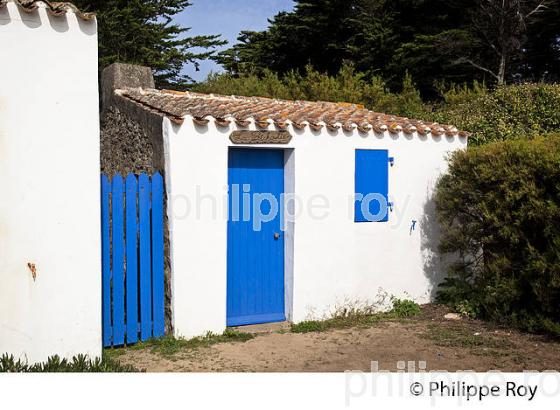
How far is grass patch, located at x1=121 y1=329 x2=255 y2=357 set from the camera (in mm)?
6086

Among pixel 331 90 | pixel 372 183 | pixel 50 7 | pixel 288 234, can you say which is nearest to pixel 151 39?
pixel 331 90

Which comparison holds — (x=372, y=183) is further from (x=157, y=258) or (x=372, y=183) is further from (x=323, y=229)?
(x=157, y=258)

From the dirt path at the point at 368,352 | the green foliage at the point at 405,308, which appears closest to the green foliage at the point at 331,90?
the green foliage at the point at 405,308

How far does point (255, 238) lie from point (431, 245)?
2.92 metres

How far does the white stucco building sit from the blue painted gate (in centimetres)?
20

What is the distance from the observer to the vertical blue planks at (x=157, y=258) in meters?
6.41

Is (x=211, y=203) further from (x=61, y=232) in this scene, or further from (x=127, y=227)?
(x=61, y=232)

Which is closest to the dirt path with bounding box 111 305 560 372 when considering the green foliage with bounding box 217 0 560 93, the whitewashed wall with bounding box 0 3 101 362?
the whitewashed wall with bounding box 0 3 101 362

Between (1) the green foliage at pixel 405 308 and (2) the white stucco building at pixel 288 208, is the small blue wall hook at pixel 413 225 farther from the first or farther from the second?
(1) the green foliage at pixel 405 308

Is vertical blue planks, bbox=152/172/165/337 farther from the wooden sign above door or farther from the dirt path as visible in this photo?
the wooden sign above door

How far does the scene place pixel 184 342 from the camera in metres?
6.36

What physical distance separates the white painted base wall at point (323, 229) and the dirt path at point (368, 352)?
0.61 meters

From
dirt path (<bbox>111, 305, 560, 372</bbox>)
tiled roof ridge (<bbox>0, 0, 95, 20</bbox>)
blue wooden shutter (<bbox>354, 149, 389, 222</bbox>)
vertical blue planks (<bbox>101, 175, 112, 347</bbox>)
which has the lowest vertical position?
dirt path (<bbox>111, 305, 560, 372</bbox>)

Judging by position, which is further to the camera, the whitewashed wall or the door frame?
the door frame
